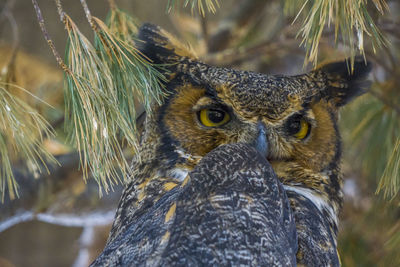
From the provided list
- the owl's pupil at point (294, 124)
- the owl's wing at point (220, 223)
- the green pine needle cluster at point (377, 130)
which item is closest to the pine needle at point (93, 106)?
the owl's wing at point (220, 223)

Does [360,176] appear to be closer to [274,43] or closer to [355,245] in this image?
[355,245]

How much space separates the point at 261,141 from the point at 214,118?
16 cm

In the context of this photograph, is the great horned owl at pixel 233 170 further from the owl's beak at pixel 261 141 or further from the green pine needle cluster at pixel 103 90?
the green pine needle cluster at pixel 103 90

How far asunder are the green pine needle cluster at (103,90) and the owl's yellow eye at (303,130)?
40 centimetres

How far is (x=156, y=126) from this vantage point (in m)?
1.47

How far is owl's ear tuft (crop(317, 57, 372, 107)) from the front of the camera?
1592 millimetres

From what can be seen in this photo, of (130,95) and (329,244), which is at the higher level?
(130,95)

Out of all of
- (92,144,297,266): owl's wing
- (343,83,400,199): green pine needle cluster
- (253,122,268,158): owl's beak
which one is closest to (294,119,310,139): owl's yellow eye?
(253,122,268,158): owl's beak

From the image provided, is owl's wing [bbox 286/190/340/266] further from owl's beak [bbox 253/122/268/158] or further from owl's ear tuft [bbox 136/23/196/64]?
owl's ear tuft [bbox 136/23/196/64]

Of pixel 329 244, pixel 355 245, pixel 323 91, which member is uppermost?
pixel 323 91

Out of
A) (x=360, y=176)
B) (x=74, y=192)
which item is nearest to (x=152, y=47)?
(x=74, y=192)

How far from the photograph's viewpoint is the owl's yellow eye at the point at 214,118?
1383 mm

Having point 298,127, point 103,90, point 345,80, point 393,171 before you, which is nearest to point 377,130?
point 345,80

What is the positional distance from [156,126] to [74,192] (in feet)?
4.09
